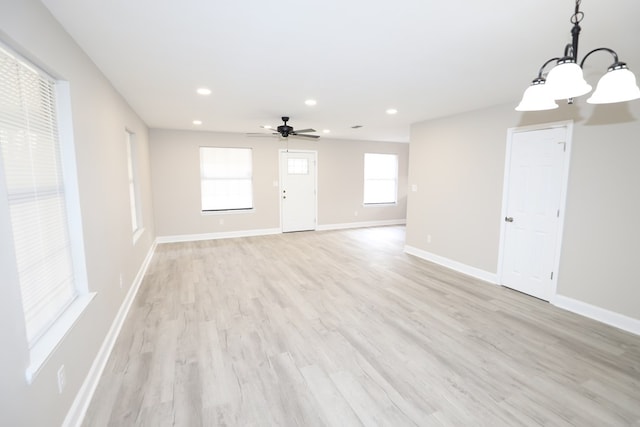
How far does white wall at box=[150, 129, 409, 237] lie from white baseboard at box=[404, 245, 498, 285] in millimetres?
2779

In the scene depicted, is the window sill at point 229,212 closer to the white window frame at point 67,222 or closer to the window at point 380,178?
the window at point 380,178

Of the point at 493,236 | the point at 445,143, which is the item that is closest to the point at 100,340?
the point at 493,236

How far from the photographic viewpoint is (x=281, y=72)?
278cm

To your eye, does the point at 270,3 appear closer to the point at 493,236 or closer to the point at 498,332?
the point at 498,332

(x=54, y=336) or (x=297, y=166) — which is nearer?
(x=54, y=336)

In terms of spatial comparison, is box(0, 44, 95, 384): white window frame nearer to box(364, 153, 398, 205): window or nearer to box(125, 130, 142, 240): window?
box(125, 130, 142, 240): window

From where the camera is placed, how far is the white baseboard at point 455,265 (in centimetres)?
416

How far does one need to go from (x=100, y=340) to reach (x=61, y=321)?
2.12ft

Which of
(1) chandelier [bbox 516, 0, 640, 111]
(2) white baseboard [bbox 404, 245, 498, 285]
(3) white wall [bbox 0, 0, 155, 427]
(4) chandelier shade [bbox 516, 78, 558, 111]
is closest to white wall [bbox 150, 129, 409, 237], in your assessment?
(3) white wall [bbox 0, 0, 155, 427]

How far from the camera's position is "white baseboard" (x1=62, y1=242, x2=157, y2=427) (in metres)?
1.69

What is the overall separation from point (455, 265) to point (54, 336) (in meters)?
4.77

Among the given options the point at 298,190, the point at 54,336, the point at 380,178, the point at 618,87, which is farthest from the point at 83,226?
the point at 380,178

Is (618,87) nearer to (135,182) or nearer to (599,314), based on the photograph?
(599,314)

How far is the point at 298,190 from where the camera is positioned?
24.3 ft
